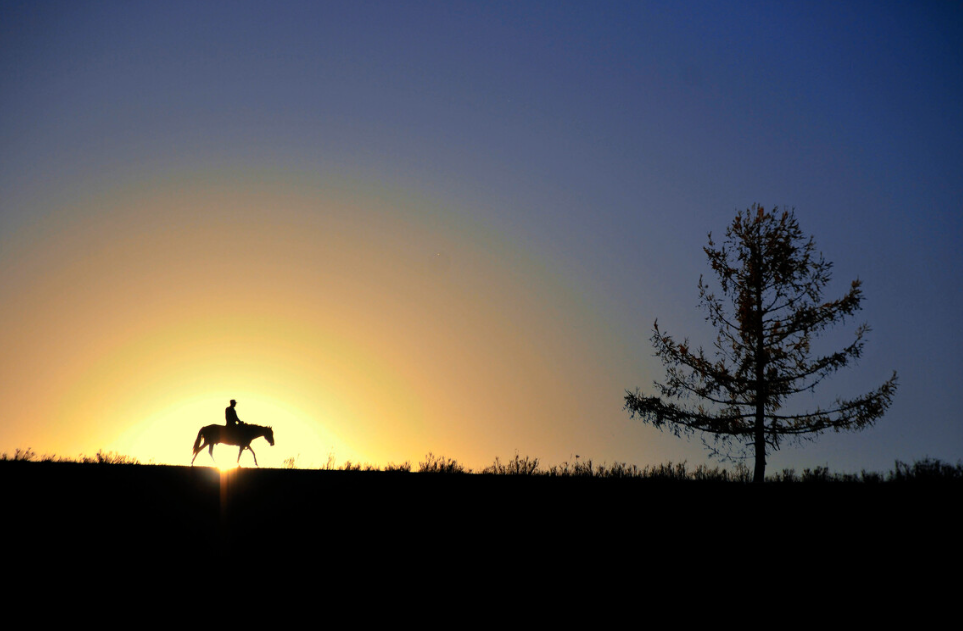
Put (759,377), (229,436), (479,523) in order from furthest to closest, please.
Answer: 1. (759,377)
2. (229,436)
3. (479,523)

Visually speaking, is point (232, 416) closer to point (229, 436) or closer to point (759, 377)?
point (229, 436)

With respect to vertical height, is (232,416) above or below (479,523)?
above

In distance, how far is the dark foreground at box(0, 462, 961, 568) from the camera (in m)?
7.59

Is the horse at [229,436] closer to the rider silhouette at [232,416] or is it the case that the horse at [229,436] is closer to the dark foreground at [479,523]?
the rider silhouette at [232,416]

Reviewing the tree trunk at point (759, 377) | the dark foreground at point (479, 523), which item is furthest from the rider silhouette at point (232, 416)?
the tree trunk at point (759, 377)

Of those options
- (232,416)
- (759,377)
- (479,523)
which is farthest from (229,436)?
(759,377)

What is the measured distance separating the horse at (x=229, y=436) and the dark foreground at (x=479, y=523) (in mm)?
7862

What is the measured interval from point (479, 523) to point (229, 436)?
13523mm

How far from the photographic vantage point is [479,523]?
8828 millimetres

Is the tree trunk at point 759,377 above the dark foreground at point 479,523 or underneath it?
above

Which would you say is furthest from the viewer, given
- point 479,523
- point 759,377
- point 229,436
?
point 759,377

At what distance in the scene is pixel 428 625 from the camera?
604 centimetres

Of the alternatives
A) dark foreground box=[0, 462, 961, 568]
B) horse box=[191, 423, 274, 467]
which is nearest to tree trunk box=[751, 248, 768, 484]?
dark foreground box=[0, 462, 961, 568]

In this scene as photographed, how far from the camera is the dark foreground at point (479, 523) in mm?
7594
